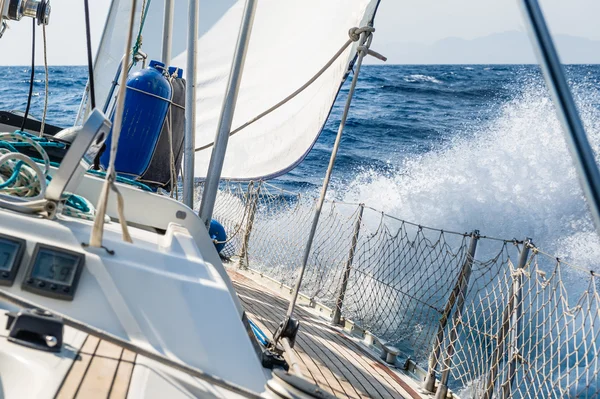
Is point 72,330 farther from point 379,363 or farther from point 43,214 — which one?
point 379,363

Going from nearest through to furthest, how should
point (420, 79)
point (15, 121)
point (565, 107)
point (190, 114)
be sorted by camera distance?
point (565, 107), point (190, 114), point (15, 121), point (420, 79)

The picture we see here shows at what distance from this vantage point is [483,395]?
3152 mm

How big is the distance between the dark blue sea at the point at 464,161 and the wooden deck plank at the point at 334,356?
6.60 m

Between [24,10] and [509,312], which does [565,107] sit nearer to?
[509,312]

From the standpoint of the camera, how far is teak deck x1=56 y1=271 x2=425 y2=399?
4.17 ft

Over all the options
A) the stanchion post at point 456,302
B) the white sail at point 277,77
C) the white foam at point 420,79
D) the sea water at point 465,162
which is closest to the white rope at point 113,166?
the white sail at point 277,77

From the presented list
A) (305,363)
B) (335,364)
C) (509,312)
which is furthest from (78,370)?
(509,312)

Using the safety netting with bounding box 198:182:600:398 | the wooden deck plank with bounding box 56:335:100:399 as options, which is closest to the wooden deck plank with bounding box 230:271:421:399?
the safety netting with bounding box 198:182:600:398

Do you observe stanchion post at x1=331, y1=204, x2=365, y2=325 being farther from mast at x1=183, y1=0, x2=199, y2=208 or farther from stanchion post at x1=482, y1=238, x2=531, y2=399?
mast at x1=183, y1=0, x2=199, y2=208

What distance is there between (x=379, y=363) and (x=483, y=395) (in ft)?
2.09

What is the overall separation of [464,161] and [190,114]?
11.5 metres

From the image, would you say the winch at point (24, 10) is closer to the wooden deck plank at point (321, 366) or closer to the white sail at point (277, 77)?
the white sail at point (277, 77)

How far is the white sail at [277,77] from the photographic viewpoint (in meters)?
3.43

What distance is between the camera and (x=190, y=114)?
8.19 feet
